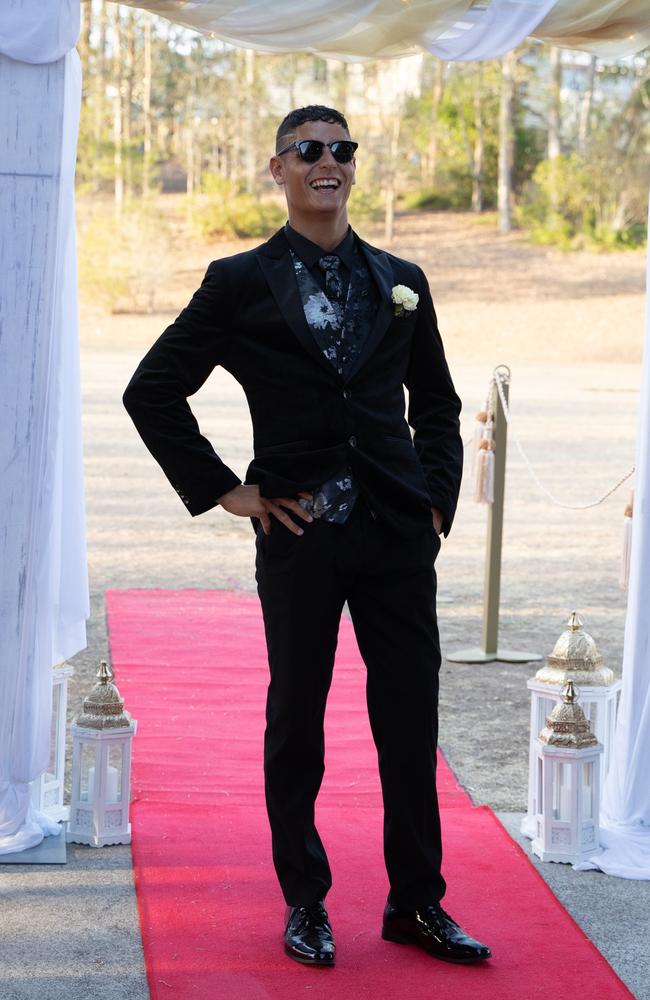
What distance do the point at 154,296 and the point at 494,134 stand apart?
17773mm

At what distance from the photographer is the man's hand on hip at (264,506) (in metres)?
3.43

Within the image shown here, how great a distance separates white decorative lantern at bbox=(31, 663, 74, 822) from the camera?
4414 mm

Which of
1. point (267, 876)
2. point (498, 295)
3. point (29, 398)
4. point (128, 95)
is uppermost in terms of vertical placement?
point (128, 95)

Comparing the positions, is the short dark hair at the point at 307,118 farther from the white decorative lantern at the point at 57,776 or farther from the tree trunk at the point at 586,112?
the tree trunk at the point at 586,112

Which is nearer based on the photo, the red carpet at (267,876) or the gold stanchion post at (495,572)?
the red carpet at (267,876)

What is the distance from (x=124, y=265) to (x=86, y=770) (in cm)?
2968

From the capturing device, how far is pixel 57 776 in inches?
180

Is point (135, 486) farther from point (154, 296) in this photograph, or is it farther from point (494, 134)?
point (494, 134)

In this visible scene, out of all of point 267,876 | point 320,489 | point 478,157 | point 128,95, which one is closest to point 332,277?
point 320,489

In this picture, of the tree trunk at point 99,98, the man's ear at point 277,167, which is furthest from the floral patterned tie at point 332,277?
the tree trunk at point 99,98

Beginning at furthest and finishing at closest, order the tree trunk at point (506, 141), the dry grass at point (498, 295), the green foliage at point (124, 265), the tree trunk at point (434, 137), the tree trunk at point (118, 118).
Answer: the tree trunk at point (434, 137), the tree trunk at point (118, 118), the tree trunk at point (506, 141), the green foliage at point (124, 265), the dry grass at point (498, 295)

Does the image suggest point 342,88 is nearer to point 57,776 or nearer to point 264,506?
point 57,776

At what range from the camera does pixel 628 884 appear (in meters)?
4.12

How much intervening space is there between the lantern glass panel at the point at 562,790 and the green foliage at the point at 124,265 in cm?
2862
